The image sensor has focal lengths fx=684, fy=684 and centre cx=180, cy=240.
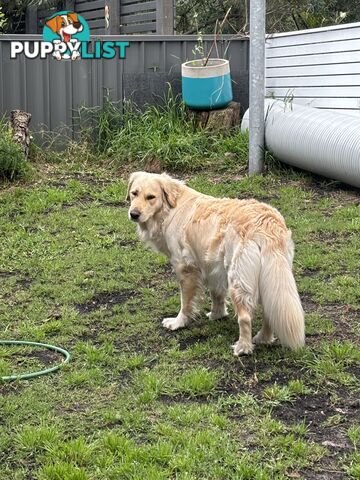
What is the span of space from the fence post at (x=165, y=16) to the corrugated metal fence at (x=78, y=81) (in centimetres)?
97

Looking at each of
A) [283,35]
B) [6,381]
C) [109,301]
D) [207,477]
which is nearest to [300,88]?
[283,35]

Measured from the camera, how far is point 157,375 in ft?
13.4

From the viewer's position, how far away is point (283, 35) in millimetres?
10977

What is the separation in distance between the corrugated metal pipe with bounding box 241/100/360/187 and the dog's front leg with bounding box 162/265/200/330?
3.54 m

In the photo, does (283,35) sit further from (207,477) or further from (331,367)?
(207,477)

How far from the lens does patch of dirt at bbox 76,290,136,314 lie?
5461 mm

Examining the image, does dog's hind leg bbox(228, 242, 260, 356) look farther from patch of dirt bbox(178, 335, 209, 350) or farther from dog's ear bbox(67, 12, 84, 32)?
dog's ear bbox(67, 12, 84, 32)

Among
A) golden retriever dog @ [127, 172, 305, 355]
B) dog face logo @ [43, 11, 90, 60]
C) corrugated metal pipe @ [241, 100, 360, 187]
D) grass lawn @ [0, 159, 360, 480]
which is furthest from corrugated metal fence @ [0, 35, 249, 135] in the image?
golden retriever dog @ [127, 172, 305, 355]

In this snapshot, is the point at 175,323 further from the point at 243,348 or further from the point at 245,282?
the point at 245,282

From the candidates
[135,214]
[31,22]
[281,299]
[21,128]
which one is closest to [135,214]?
[135,214]

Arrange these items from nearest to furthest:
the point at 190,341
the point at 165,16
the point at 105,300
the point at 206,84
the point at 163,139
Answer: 1. the point at 190,341
2. the point at 105,300
3. the point at 206,84
4. the point at 163,139
5. the point at 165,16

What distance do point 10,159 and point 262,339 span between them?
5.59 meters

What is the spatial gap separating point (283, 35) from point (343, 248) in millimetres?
5632

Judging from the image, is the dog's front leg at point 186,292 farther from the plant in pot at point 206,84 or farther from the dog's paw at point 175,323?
the plant in pot at point 206,84
